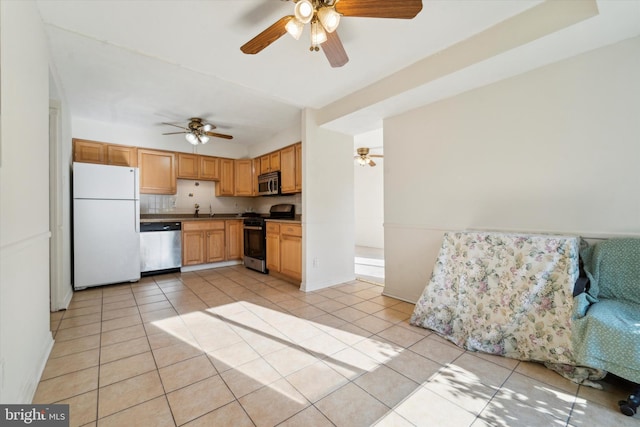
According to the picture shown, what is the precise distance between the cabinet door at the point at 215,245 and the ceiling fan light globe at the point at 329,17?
13.6 ft

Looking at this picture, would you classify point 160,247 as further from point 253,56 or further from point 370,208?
point 370,208

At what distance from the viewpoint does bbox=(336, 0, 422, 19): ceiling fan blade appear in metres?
1.42

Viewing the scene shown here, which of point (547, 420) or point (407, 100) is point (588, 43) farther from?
point (547, 420)

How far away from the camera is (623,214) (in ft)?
5.90

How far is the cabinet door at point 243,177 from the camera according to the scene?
17.8 feet

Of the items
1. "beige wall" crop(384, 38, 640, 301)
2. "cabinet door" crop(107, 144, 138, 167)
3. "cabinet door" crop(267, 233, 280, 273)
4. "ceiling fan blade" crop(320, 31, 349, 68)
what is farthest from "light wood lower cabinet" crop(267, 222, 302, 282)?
"cabinet door" crop(107, 144, 138, 167)

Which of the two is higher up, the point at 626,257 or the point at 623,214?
the point at 623,214

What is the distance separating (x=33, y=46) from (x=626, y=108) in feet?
13.2

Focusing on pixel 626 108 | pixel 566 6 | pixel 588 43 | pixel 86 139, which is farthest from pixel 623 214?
pixel 86 139

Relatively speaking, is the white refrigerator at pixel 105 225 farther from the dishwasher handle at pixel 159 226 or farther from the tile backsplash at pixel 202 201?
the tile backsplash at pixel 202 201

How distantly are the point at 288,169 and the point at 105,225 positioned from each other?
2.74m

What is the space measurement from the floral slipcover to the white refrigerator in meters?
3.98

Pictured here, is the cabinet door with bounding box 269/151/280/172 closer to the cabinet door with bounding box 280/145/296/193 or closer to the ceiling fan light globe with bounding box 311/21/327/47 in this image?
the cabinet door with bounding box 280/145/296/193

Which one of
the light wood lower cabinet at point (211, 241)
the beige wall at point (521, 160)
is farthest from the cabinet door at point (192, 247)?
the beige wall at point (521, 160)
